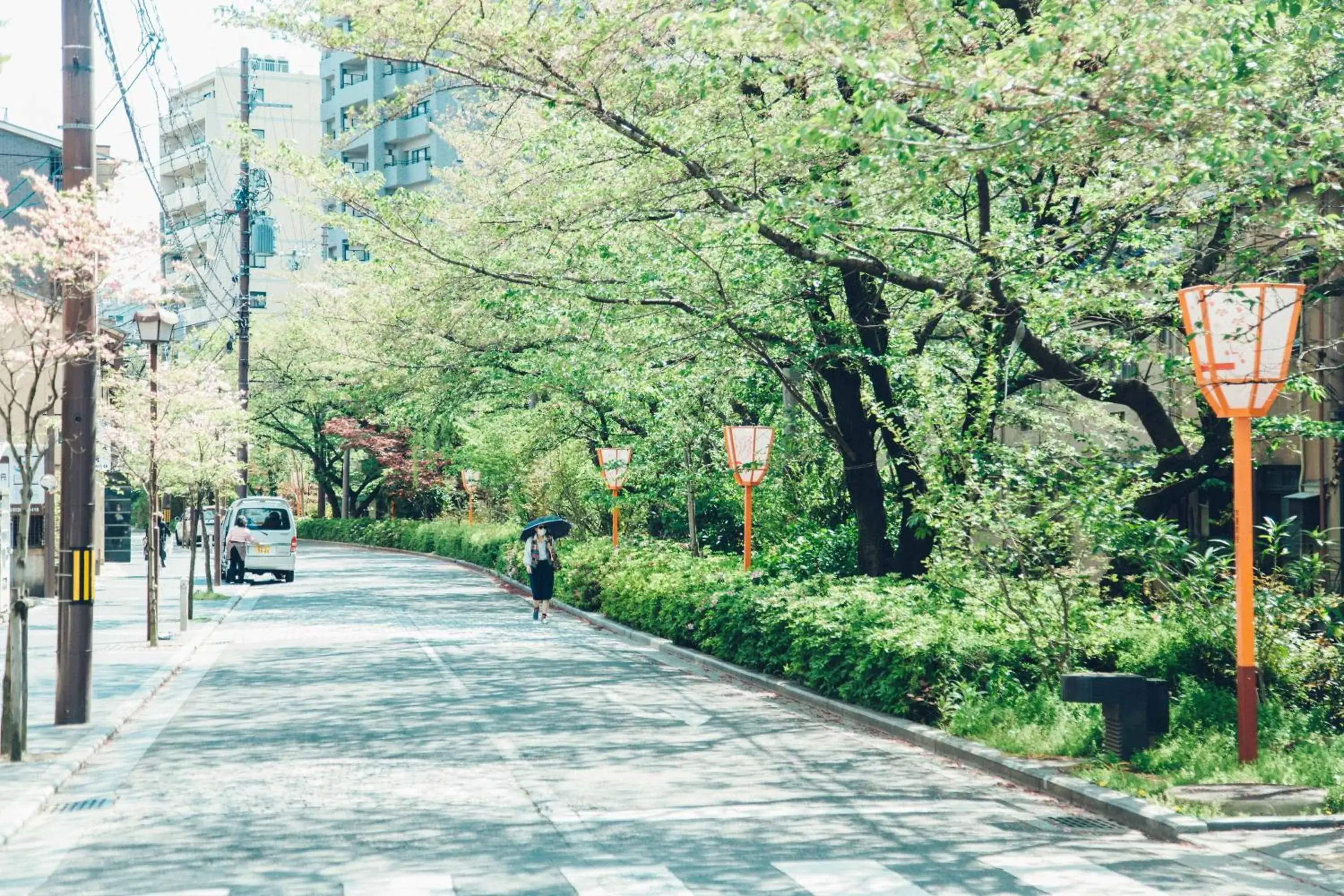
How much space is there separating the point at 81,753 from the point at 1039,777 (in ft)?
24.0

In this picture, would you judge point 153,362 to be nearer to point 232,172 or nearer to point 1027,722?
point 1027,722

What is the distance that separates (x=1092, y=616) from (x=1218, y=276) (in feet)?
14.7

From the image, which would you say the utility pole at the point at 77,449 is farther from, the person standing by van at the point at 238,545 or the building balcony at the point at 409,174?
the building balcony at the point at 409,174

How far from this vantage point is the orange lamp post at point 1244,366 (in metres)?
9.81

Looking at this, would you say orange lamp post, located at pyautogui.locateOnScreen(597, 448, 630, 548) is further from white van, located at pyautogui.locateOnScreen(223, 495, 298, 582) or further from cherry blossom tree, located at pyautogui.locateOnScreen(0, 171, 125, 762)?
cherry blossom tree, located at pyautogui.locateOnScreen(0, 171, 125, 762)

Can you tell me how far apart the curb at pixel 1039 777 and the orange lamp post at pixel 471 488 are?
104ft

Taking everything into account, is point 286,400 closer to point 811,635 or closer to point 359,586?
point 359,586

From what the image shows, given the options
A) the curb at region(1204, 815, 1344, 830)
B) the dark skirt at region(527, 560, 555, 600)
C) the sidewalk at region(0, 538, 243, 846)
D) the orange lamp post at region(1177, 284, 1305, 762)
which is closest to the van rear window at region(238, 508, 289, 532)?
the sidewalk at region(0, 538, 243, 846)

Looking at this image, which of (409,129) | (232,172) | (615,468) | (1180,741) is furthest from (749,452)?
(232,172)

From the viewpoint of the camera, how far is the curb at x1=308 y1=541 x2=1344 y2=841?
8.53 metres

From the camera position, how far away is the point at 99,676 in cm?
1662

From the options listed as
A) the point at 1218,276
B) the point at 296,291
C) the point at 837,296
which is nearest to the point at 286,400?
the point at 296,291

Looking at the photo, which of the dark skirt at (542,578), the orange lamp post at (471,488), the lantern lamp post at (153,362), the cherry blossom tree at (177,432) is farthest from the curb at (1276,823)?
the orange lamp post at (471,488)

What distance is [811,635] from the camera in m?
15.3
